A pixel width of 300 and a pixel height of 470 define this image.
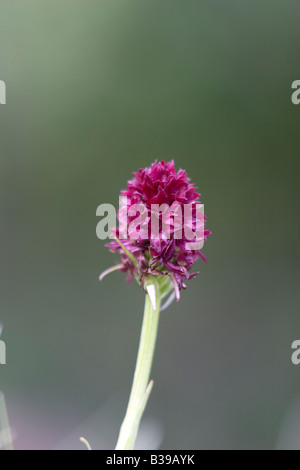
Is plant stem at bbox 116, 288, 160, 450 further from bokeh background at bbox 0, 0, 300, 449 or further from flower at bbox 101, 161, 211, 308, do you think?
bokeh background at bbox 0, 0, 300, 449

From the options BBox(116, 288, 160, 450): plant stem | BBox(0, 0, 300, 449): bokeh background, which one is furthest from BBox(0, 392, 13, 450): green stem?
BBox(0, 0, 300, 449): bokeh background

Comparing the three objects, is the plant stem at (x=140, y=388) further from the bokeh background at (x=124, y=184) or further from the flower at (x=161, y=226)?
the bokeh background at (x=124, y=184)

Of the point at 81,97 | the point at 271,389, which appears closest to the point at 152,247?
the point at 81,97

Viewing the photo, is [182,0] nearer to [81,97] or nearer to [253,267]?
[81,97]

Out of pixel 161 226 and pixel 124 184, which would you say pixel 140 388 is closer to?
pixel 161 226

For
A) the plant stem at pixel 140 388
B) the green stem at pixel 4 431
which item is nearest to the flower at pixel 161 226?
the plant stem at pixel 140 388

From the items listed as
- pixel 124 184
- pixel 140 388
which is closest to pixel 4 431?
pixel 140 388
